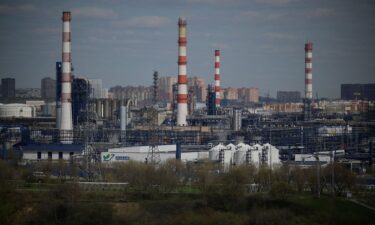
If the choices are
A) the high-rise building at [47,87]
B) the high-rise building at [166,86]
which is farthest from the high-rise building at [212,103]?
the high-rise building at [166,86]

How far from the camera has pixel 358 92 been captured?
41.5 meters

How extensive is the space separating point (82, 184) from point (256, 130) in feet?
32.5

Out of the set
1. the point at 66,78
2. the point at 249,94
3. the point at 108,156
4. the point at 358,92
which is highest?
the point at 249,94

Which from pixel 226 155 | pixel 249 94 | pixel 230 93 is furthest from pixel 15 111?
pixel 249 94

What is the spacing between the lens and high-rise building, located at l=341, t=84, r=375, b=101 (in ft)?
126

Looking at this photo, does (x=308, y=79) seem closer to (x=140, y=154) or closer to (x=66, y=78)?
(x=66, y=78)

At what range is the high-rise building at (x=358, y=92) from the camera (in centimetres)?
3844

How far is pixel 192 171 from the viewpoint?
1362 centimetres

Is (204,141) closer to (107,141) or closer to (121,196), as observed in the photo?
(107,141)

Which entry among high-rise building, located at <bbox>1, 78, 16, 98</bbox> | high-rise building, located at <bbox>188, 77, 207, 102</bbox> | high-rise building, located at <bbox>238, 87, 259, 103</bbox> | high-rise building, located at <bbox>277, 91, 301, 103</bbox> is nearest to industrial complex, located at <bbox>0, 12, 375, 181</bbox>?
A: high-rise building, located at <bbox>1, 78, 16, 98</bbox>

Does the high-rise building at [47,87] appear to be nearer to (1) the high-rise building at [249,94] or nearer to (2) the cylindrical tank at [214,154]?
(1) the high-rise building at [249,94]

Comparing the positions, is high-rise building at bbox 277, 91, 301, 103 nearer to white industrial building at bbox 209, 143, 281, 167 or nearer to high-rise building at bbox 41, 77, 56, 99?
high-rise building at bbox 41, 77, 56, 99

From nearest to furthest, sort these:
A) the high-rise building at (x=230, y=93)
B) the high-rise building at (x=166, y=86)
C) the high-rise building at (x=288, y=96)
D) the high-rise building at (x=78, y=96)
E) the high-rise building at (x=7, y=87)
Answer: the high-rise building at (x=78, y=96)
the high-rise building at (x=7, y=87)
the high-rise building at (x=166, y=86)
the high-rise building at (x=230, y=93)
the high-rise building at (x=288, y=96)

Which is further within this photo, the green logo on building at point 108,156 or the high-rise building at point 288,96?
the high-rise building at point 288,96
